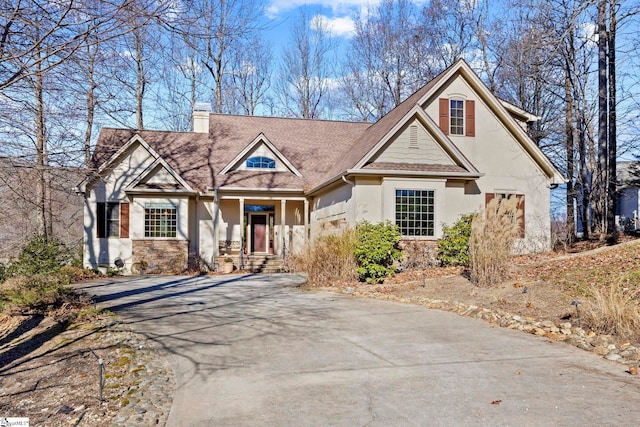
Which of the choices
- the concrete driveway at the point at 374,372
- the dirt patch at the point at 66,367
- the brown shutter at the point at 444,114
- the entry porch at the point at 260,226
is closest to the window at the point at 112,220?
the entry porch at the point at 260,226

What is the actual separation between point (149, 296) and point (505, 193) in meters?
13.3

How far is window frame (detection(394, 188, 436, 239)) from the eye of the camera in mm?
17234

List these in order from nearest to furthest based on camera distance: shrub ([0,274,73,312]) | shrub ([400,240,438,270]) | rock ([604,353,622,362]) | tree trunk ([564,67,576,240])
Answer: rock ([604,353,622,362]), shrub ([0,274,73,312]), shrub ([400,240,438,270]), tree trunk ([564,67,576,240])

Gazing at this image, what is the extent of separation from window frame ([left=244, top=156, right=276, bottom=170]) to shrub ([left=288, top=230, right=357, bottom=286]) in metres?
8.34

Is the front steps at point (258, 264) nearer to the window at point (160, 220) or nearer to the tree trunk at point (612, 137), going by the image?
the window at point (160, 220)

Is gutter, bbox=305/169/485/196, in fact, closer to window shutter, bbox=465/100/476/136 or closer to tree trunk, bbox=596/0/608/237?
window shutter, bbox=465/100/476/136

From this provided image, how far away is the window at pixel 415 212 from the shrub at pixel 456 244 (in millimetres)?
1157

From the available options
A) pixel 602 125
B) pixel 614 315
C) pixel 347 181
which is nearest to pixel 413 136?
pixel 347 181

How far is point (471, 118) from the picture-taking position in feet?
64.2

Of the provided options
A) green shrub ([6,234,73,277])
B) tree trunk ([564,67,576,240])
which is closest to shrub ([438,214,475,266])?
tree trunk ([564,67,576,240])

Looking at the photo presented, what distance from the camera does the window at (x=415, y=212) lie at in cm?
1725

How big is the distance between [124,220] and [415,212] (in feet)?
37.8

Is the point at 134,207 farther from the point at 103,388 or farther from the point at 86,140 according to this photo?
the point at 103,388

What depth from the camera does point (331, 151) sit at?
23.5m
